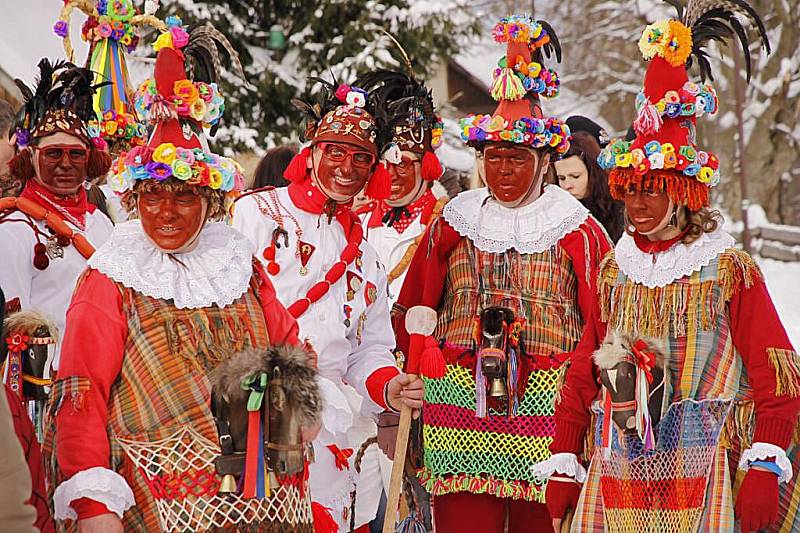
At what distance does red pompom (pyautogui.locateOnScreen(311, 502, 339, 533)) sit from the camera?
15.8 feet

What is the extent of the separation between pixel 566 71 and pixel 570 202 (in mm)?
23390

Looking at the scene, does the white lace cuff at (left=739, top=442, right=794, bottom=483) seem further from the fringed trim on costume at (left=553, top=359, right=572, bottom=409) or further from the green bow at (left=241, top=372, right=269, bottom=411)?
the green bow at (left=241, top=372, right=269, bottom=411)

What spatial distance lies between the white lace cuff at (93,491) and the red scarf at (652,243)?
223 cm

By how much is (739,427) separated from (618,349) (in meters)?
0.56

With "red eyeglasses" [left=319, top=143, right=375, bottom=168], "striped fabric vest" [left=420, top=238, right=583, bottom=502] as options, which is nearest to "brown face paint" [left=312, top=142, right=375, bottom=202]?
"red eyeglasses" [left=319, top=143, right=375, bottom=168]

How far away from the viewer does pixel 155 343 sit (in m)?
4.07

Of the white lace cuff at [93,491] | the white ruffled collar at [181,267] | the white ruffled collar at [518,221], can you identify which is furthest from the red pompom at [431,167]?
the white lace cuff at [93,491]

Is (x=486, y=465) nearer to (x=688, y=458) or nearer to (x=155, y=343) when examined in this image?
(x=688, y=458)

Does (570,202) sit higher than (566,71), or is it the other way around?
(566,71)

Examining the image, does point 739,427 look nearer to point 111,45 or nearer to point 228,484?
point 228,484

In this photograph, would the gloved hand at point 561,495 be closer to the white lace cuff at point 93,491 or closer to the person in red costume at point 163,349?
the person in red costume at point 163,349

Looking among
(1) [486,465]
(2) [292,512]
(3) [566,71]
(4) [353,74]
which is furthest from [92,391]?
(3) [566,71]

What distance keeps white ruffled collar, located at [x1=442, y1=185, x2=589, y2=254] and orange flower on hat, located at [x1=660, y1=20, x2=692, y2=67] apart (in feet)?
3.68

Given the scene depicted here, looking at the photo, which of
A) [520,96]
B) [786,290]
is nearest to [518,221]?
[520,96]
